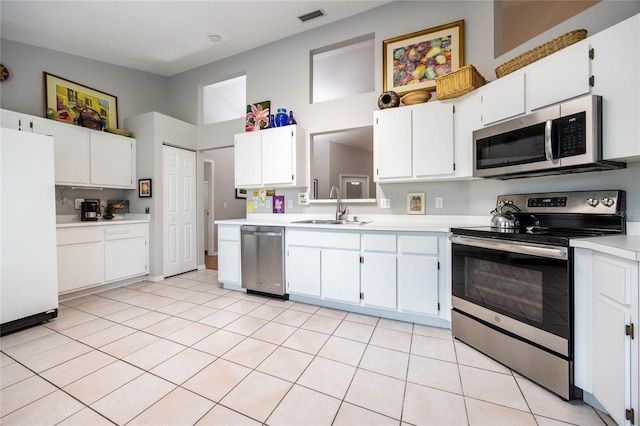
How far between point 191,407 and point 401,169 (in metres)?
2.46

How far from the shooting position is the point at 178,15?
10.3ft

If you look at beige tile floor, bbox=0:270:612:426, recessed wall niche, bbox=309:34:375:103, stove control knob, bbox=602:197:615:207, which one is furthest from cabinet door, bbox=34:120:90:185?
stove control knob, bbox=602:197:615:207

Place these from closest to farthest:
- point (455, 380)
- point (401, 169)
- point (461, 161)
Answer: point (455, 380)
point (461, 161)
point (401, 169)

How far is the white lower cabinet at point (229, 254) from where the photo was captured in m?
3.36

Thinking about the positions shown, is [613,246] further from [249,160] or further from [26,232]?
[26,232]

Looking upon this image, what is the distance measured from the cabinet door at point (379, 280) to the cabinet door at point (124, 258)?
10.6 feet

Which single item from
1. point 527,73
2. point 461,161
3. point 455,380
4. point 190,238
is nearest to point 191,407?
point 455,380

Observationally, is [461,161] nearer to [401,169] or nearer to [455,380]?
[401,169]

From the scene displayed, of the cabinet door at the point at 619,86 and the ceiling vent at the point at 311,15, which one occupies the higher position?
the ceiling vent at the point at 311,15

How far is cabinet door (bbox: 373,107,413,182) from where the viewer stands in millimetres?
2646

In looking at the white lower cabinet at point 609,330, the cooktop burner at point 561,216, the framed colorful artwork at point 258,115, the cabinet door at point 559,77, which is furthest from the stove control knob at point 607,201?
the framed colorful artwork at point 258,115

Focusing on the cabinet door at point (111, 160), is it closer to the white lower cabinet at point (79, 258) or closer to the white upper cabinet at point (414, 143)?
the white lower cabinet at point (79, 258)

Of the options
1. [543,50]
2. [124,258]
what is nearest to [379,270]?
[543,50]

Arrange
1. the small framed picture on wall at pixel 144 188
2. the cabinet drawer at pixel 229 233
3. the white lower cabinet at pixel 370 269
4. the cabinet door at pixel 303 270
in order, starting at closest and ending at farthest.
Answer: the white lower cabinet at pixel 370 269, the cabinet door at pixel 303 270, the cabinet drawer at pixel 229 233, the small framed picture on wall at pixel 144 188
